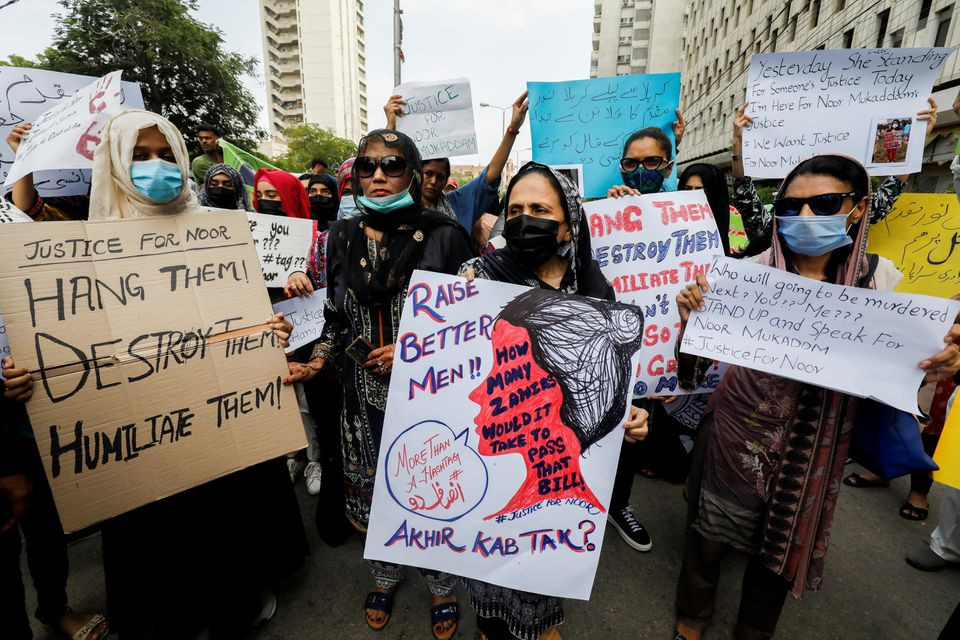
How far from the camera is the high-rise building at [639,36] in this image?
155 ft

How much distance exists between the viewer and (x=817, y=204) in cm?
146

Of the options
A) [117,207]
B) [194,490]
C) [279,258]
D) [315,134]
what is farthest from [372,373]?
[315,134]

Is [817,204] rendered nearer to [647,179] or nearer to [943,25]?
[647,179]

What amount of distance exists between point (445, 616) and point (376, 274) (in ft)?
5.44

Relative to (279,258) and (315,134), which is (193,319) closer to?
(279,258)

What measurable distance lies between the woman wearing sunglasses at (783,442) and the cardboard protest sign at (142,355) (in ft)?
5.46

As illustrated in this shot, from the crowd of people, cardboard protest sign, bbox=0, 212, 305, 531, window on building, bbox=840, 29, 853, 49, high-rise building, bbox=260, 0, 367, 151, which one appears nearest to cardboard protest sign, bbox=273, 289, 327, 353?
the crowd of people

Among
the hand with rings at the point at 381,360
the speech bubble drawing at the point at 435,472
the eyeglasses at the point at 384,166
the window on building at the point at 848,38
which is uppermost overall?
the window on building at the point at 848,38

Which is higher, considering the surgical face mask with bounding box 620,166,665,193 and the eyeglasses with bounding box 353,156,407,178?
the surgical face mask with bounding box 620,166,665,193

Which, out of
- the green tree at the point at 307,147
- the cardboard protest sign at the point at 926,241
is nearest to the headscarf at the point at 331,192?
the cardboard protest sign at the point at 926,241

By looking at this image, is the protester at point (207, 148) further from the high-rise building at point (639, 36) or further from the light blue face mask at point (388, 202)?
the high-rise building at point (639, 36)

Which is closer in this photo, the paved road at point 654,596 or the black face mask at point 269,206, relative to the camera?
the paved road at point 654,596

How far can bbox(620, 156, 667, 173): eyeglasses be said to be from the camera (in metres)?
2.34

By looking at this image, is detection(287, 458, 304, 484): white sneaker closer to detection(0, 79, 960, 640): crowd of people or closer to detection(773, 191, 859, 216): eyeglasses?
detection(0, 79, 960, 640): crowd of people
